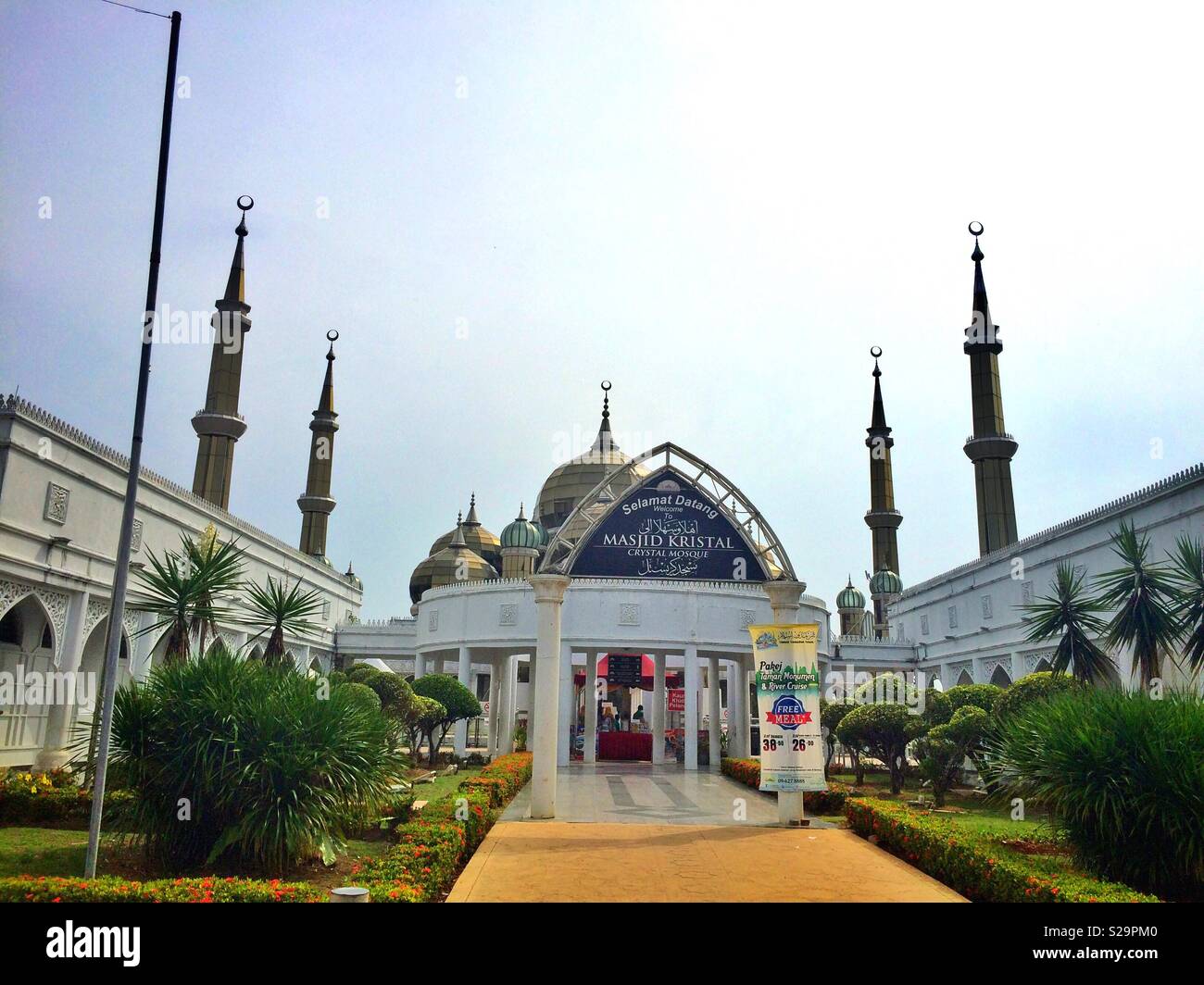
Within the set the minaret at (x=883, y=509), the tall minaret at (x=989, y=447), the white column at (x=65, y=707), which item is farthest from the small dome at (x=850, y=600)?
the white column at (x=65, y=707)

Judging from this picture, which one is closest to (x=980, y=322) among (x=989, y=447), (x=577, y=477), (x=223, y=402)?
(x=989, y=447)

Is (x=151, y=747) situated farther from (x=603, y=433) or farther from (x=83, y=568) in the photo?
(x=603, y=433)

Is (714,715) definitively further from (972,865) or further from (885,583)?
(885,583)

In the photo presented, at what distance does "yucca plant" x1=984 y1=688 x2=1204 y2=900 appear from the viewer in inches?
458

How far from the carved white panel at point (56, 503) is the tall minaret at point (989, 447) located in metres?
41.2

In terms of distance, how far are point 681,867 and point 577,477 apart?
143 ft

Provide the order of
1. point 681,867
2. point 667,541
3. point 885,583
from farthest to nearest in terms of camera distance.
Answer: point 885,583 → point 667,541 → point 681,867

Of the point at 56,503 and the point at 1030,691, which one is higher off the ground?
the point at 56,503

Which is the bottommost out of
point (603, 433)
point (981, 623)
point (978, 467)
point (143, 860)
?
point (143, 860)

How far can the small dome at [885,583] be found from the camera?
6450 centimetres

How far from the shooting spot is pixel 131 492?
1201 cm
